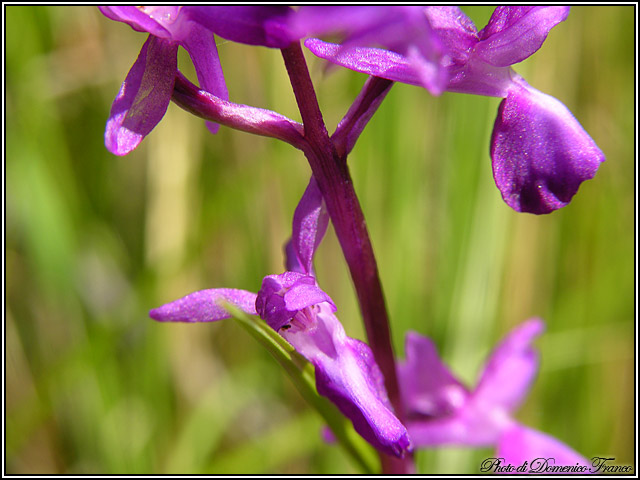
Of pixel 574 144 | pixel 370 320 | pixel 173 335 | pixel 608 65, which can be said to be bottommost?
pixel 173 335

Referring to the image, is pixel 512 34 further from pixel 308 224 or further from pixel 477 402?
pixel 477 402

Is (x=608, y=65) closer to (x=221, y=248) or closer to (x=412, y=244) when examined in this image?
(x=412, y=244)

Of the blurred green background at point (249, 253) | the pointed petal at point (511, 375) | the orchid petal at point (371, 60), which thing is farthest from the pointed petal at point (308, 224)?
the blurred green background at point (249, 253)

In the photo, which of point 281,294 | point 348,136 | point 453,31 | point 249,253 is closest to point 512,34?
point 453,31

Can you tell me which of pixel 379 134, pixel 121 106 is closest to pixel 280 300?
pixel 121 106

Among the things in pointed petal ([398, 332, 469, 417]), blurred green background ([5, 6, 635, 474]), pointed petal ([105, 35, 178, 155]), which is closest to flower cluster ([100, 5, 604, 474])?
pointed petal ([105, 35, 178, 155])

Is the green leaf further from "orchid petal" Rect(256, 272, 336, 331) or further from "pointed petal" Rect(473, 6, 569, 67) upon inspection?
"pointed petal" Rect(473, 6, 569, 67)
